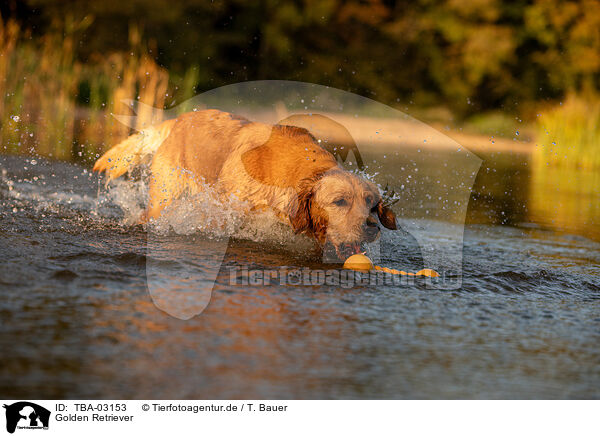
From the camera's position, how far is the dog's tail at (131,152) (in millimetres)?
6848

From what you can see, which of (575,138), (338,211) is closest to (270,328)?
(338,211)

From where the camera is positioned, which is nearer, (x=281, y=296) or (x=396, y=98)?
(x=281, y=296)

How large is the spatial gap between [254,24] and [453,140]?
9.84m

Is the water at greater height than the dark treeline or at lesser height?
lesser

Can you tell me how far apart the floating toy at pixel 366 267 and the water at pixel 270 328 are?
25 centimetres

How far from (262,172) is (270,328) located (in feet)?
7.36

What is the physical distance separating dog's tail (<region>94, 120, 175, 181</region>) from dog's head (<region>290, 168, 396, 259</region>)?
190 centimetres

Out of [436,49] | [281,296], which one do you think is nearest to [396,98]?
[436,49]

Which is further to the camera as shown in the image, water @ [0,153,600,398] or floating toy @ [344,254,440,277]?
floating toy @ [344,254,440,277]

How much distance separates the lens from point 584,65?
1056 inches

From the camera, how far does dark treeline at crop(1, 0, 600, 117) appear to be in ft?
86.2

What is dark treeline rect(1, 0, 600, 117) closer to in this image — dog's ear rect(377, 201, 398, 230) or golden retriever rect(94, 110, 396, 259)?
golden retriever rect(94, 110, 396, 259)

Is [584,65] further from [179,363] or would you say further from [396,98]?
[179,363]
